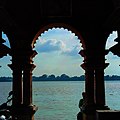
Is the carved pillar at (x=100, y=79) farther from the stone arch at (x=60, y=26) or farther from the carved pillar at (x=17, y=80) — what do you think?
the carved pillar at (x=17, y=80)

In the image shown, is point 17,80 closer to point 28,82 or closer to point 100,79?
point 28,82

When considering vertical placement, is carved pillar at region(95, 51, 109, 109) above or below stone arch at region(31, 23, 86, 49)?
below

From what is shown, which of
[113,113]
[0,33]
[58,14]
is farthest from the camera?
[58,14]

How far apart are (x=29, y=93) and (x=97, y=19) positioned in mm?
3671

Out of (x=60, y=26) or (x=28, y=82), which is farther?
(x=60, y=26)

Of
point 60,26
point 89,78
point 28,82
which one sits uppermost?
point 60,26

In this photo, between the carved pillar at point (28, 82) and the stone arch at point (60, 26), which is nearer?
the carved pillar at point (28, 82)

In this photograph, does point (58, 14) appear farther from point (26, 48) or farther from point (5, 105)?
point (5, 105)

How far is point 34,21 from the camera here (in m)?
14.4

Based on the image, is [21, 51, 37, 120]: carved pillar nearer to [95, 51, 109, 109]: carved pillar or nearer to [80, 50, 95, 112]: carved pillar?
[80, 50, 95, 112]: carved pillar

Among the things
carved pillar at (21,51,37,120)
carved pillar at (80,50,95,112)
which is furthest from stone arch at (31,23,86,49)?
carved pillar at (21,51,37,120)

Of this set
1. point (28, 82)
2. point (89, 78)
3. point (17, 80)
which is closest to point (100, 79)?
point (89, 78)

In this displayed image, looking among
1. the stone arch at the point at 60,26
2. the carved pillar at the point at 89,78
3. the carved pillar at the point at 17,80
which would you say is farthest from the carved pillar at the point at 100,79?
the carved pillar at the point at 17,80

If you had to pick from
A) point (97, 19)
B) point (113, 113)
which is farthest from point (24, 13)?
point (113, 113)
